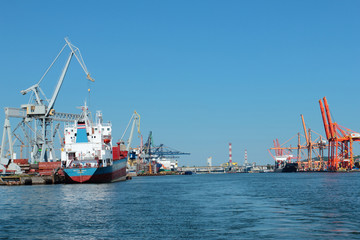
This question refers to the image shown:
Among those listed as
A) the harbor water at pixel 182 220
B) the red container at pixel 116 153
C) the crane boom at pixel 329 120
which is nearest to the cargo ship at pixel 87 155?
the red container at pixel 116 153

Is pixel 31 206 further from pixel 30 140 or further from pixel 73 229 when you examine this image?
pixel 30 140

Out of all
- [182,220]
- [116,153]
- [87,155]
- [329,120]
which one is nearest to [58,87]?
[116,153]

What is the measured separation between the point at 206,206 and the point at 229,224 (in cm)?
1095

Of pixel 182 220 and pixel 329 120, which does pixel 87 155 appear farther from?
pixel 329 120

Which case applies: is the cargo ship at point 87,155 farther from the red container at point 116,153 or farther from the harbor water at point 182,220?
the harbor water at point 182,220

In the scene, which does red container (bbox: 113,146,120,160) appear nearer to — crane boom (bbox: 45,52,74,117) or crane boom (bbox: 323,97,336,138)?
crane boom (bbox: 45,52,74,117)

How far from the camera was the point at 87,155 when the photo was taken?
251 feet

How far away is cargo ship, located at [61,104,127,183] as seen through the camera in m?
70.7

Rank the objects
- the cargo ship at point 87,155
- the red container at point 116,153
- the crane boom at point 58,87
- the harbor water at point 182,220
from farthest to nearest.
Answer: the crane boom at point 58,87, the red container at point 116,153, the cargo ship at point 87,155, the harbor water at point 182,220

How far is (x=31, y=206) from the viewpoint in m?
38.8

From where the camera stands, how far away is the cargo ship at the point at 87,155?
232ft

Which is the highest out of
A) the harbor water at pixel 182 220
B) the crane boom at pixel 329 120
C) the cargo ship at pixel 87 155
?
the crane boom at pixel 329 120

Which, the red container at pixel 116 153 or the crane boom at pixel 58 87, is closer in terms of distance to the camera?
the red container at pixel 116 153

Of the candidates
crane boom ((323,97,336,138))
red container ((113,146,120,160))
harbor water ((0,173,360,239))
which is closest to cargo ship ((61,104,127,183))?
red container ((113,146,120,160))
